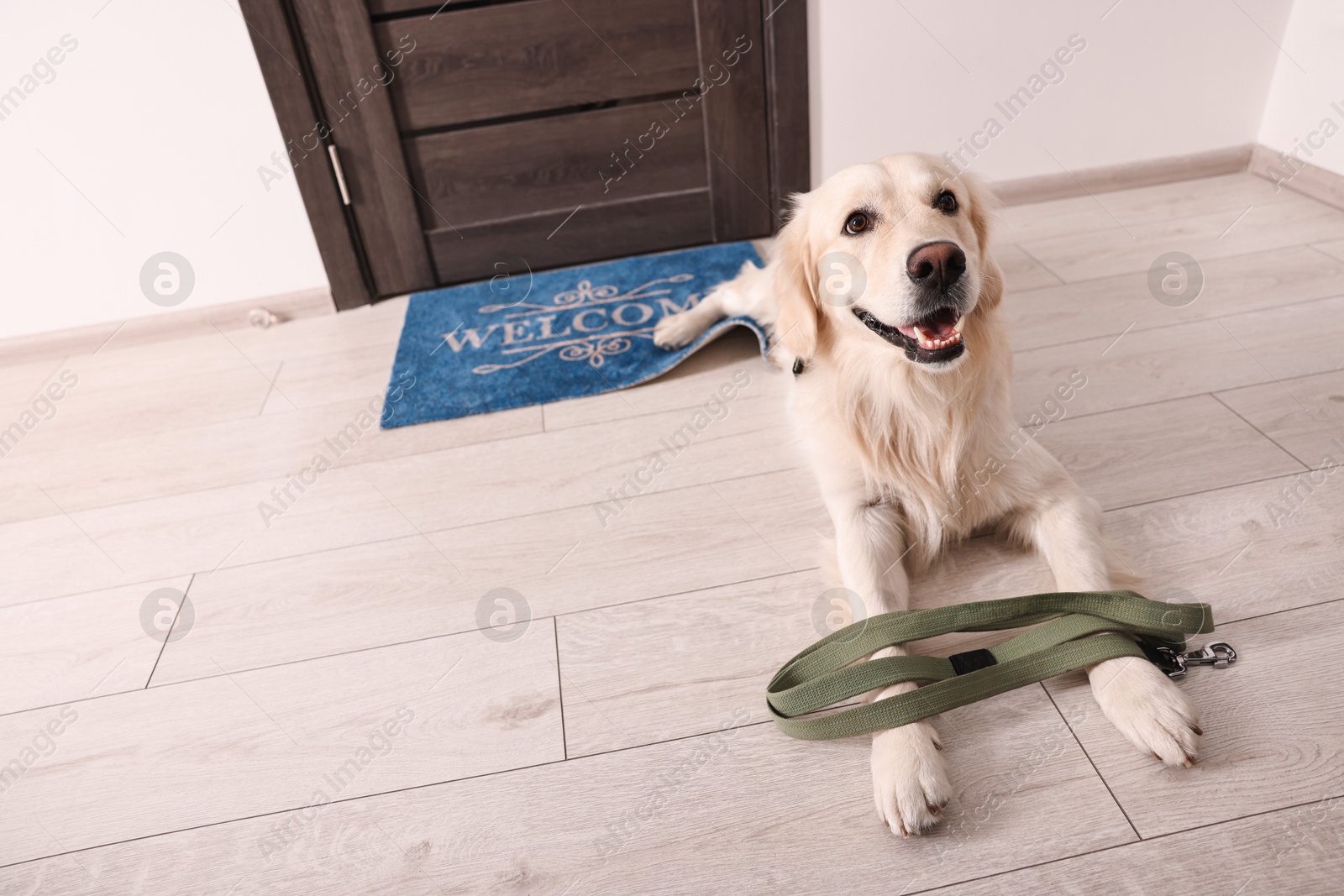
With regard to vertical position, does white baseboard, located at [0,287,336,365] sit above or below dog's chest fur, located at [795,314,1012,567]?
below

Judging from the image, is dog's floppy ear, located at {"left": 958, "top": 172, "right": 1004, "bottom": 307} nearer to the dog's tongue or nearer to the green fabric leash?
the dog's tongue

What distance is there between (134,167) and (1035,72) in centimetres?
291

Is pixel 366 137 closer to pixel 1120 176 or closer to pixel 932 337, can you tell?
pixel 932 337

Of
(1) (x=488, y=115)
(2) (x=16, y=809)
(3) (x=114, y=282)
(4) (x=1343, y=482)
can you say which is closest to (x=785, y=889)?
(2) (x=16, y=809)

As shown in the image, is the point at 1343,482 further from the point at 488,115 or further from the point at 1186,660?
the point at 488,115

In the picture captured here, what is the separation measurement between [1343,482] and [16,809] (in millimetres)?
2285

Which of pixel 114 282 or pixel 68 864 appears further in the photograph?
pixel 114 282

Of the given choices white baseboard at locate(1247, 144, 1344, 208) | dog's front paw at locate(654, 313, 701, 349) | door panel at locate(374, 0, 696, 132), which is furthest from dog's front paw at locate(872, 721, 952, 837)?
white baseboard at locate(1247, 144, 1344, 208)

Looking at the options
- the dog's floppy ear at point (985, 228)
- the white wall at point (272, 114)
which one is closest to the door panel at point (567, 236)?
the white wall at point (272, 114)

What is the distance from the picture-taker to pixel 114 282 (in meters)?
2.58

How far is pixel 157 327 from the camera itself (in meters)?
2.67

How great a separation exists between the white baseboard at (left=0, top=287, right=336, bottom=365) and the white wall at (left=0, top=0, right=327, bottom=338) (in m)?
0.03

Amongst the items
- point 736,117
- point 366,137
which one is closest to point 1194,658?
point 736,117

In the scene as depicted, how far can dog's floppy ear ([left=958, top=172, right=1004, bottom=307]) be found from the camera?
4.57ft
